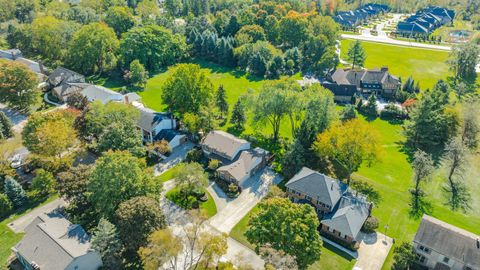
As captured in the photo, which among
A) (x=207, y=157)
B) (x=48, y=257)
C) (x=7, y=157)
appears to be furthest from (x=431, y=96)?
(x=7, y=157)

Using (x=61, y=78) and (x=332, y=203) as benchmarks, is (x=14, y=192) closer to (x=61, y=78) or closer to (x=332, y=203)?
(x=61, y=78)

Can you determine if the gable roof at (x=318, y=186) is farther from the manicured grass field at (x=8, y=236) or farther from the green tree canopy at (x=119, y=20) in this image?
the green tree canopy at (x=119, y=20)

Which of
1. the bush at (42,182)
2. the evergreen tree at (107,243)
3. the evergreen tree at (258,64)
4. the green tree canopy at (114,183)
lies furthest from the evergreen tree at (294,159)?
the evergreen tree at (258,64)

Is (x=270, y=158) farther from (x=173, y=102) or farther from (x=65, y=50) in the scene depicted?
(x=65, y=50)

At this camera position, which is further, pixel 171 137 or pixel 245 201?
pixel 171 137

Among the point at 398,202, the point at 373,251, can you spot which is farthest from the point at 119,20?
the point at 373,251

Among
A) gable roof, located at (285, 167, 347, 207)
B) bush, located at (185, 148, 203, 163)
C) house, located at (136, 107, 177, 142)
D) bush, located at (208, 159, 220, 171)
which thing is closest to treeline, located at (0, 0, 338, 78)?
house, located at (136, 107, 177, 142)
